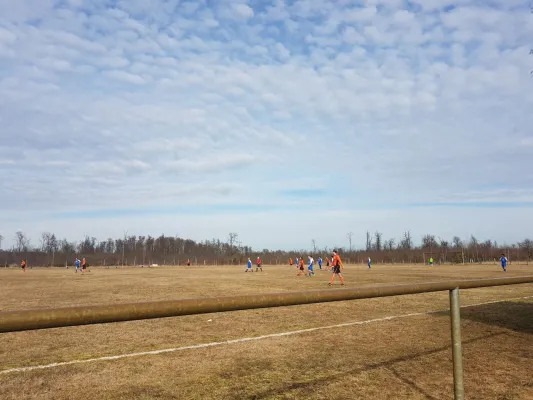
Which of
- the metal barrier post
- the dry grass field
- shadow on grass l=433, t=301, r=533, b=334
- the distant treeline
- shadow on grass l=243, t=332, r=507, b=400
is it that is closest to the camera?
the metal barrier post

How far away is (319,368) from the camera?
17.2ft

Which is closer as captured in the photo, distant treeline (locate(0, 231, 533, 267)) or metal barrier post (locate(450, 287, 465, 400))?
metal barrier post (locate(450, 287, 465, 400))

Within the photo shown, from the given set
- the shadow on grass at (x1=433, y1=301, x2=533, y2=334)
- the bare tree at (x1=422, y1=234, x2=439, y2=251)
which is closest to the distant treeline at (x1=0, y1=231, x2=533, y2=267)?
the bare tree at (x1=422, y1=234, x2=439, y2=251)

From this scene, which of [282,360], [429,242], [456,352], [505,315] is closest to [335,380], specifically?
[282,360]

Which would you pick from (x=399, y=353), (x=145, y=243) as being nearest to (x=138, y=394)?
(x=399, y=353)

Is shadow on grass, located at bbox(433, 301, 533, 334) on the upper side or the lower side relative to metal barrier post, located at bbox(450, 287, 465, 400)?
lower

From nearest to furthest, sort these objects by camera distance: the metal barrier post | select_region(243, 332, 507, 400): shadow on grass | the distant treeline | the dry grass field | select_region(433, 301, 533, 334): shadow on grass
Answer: the metal barrier post
select_region(243, 332, 507, 400): shadow on grass
the dry grass field
select_region(433, 301, 533, 334): shadow on grass
the distant treeline

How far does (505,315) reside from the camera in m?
9.27

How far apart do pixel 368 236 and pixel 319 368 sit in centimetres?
15896

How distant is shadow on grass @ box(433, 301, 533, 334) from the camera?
313 inches

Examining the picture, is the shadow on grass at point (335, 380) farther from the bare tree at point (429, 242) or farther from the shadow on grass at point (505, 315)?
the bare tree at point (429, 242)

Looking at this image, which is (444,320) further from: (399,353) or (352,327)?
(399,353)

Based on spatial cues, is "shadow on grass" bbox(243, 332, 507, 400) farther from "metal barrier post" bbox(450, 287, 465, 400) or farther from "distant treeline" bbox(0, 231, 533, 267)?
"distant treeline" bbox(0, 231, 533, 267)

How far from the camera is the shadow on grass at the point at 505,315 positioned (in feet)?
26.1
